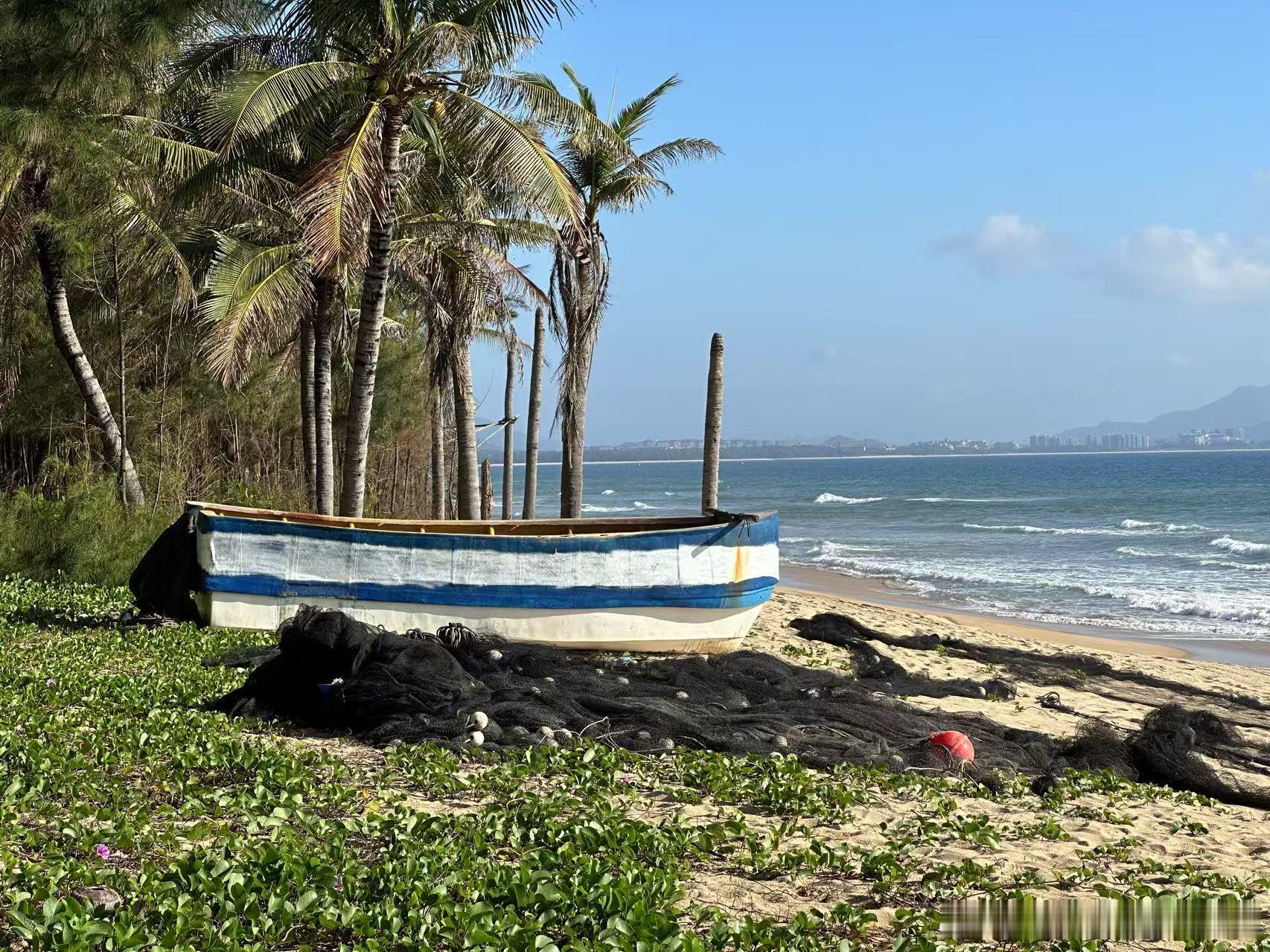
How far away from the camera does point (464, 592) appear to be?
35.0 ft

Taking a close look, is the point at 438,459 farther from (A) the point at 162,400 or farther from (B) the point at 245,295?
(B) the point at 245,295

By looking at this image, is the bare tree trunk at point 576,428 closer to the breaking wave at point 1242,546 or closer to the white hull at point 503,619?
the white hull at point 503,619

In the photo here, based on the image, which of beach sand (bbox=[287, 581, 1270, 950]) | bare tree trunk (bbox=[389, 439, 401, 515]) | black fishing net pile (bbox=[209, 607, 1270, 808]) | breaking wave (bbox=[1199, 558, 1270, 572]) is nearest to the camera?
beach sand (bbox=[287, 581, 1270, 950])

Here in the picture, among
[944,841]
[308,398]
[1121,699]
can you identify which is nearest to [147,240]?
[308,398]

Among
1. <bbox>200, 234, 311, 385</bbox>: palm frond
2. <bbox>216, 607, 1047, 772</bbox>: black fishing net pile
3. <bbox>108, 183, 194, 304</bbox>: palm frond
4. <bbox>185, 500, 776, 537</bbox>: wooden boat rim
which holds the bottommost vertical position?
<bbox>216, 607, 1047, 772</bbox>: black fishing net pile

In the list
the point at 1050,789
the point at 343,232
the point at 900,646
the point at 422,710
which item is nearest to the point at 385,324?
the point at 343,232

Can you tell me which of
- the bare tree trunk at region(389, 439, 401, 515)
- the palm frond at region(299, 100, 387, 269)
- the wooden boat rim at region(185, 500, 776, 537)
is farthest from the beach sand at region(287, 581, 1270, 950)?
the bare tree trunk at region(389, 439, 401, 515)

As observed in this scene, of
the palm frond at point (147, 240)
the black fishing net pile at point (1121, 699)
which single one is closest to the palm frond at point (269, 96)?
the palm frond at point (147, 240)

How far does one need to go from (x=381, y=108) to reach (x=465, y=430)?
6449 millimetres

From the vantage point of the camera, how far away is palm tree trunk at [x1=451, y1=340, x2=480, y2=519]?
1828 cm

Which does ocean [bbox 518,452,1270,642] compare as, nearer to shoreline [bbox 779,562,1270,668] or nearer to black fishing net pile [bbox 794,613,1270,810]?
shoreline [bbox 779,562,1270,668]

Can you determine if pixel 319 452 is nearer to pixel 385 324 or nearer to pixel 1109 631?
pixel 385 324

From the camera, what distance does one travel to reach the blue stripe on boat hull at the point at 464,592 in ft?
34.7

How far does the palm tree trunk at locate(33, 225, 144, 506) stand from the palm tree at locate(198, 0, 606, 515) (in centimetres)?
508
